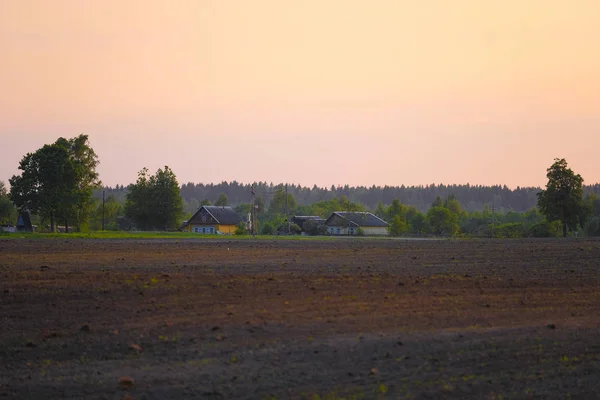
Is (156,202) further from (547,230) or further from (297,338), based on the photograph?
(297,338)

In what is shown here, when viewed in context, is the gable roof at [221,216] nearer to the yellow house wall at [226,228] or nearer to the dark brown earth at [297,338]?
the yellow house wall at [226,228]

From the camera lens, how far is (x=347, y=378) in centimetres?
1216

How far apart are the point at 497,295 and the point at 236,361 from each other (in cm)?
1056

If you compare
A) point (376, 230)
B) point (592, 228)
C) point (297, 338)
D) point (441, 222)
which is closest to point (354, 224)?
point (376, 230)

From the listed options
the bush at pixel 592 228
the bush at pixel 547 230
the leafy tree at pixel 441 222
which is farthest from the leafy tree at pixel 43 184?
the bush at pixel 592 228

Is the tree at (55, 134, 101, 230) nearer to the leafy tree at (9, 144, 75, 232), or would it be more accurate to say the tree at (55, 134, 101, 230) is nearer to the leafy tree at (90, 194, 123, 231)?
the leafy tree at (9, 144, 75, 232)

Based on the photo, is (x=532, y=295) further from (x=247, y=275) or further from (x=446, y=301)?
(x=247, y=275)

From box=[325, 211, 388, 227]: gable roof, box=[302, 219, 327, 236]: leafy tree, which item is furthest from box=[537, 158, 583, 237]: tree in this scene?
box=[325, 211, 388, 227]: gable roof

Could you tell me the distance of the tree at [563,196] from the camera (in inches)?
4139

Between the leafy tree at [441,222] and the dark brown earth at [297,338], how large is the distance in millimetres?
112384

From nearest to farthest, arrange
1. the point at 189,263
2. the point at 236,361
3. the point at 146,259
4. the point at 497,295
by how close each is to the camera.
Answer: the point at 236,361 < the point at 497,295 < the point at 189,263 < the point at 146,259

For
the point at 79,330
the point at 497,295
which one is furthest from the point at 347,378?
the point at 497,295

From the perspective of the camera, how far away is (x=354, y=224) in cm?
14788

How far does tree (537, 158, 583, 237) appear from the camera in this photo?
345 ft
